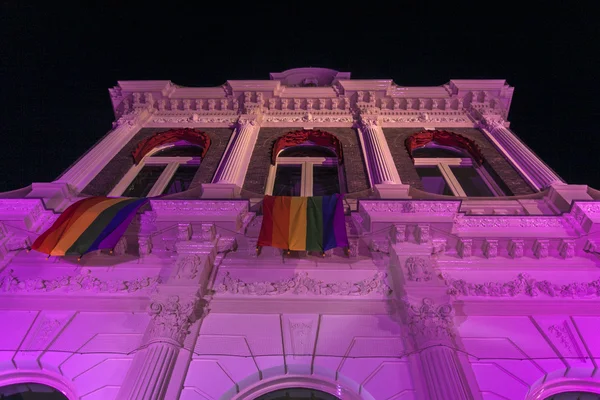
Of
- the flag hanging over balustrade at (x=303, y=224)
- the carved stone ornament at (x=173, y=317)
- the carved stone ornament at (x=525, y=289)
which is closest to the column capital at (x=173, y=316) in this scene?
the carved stone ornament at (x=173, y=317)

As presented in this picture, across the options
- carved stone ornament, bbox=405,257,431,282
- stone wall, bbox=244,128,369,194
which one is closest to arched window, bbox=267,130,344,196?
stone wall, bbox=244,128,369,194

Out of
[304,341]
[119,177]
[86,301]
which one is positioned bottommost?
[304,341]

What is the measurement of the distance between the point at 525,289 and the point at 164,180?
34.4 feet

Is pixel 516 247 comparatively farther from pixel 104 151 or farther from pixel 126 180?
pixel 104 151

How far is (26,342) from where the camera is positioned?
758 cm

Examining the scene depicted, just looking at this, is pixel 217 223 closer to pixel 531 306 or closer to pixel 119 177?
pixel 119 177

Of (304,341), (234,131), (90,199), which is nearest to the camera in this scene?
(304,341)

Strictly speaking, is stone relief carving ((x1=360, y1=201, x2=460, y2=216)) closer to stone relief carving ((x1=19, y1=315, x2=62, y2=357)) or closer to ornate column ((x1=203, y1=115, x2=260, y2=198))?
ornate column ((x1=203, y1=115, x2=260, y2=198))

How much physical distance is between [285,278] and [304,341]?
1574mm

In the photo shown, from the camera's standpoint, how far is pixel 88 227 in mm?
8852

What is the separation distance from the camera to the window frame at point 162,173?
1283 centimetres

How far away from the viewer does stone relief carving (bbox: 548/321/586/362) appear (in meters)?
7.25

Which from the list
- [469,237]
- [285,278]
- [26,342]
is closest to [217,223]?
[285,278]

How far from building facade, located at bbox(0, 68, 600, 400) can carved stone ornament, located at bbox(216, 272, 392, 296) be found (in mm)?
33
